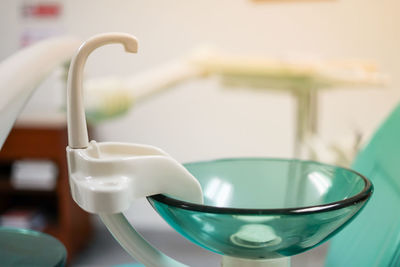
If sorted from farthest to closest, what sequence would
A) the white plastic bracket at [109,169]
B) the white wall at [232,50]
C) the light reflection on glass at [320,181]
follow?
the white wall at [232,50] < the light reflection on glass at [320,181] < the white plastic bracket at [109,169]

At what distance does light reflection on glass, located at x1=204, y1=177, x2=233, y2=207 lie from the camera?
0.56 metres

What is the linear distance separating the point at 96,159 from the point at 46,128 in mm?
2311

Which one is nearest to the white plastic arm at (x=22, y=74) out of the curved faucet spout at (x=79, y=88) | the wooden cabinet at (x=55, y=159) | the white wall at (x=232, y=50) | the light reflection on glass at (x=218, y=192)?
the curved faucet spout at (x=79, y=88)

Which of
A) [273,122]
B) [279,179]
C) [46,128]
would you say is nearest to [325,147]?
[279,179]

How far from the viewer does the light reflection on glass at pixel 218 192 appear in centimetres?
56

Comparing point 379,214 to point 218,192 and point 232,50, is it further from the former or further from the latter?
point 232,50

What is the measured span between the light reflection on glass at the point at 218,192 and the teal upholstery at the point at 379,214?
197 mm

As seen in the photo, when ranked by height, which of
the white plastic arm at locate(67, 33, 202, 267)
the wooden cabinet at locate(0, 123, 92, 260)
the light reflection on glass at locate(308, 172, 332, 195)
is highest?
the white plastic arm at locate(67, 33, 202, 267)

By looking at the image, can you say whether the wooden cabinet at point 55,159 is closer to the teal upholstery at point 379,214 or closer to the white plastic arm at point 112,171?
the teal upholstery at point 379,214

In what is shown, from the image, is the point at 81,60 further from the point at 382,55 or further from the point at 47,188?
the point at 382,55

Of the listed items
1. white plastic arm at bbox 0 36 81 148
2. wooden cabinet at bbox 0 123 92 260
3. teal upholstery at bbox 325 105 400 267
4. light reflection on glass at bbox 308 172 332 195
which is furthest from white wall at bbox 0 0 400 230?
white plastic arm at bbox 0 36 81 148

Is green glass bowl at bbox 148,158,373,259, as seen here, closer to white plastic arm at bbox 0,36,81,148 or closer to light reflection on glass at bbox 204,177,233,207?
light reflection on glass at bbox 204,177,233,207

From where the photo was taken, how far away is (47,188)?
265 centimetres

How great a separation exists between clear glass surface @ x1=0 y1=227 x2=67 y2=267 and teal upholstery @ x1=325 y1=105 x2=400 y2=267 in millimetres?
367
